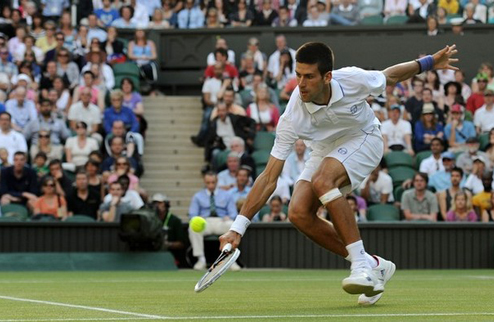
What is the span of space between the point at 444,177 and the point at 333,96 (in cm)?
1083

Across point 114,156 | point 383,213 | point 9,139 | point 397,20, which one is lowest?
point 383,213

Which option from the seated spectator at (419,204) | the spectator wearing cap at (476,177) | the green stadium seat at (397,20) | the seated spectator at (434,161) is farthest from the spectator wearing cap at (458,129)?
the green stadium seat at (397,20)

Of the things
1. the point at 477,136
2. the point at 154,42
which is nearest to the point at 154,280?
the point at 477,136

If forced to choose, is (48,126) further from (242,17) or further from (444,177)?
(444,177)

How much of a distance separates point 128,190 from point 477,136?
Result: 20.5ft

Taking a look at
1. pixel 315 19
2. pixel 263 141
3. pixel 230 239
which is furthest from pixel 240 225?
pixel 315 19

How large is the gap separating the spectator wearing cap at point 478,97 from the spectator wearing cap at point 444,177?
2304 millimetres

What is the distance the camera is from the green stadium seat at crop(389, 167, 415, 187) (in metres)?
19.0

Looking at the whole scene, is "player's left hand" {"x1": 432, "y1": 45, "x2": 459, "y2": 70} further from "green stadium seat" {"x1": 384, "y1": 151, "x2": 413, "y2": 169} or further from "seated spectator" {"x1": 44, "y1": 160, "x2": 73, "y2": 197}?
"green stadium seat" {"x1": 384, "y1": 151, "x2": 413, "y2": 169}

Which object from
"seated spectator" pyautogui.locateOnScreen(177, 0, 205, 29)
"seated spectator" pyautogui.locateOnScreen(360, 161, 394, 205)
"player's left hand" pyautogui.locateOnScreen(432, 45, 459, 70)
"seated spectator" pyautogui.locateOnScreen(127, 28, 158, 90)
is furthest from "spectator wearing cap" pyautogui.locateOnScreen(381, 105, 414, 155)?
"player's left hand" pyautogui.locateOnScreen(432, 45, 459, 70)

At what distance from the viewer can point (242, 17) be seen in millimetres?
24703

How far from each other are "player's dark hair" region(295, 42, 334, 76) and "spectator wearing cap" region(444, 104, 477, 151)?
39.6 ft

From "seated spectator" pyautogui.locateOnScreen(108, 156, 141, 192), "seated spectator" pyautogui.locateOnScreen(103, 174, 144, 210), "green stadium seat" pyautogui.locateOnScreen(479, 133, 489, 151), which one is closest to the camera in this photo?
"seated spectator" pyautogui.locateOnScreen(103, 174, 144, 210)

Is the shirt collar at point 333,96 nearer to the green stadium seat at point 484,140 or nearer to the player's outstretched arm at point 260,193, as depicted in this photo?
the player's outstretched arm at point 260,193
